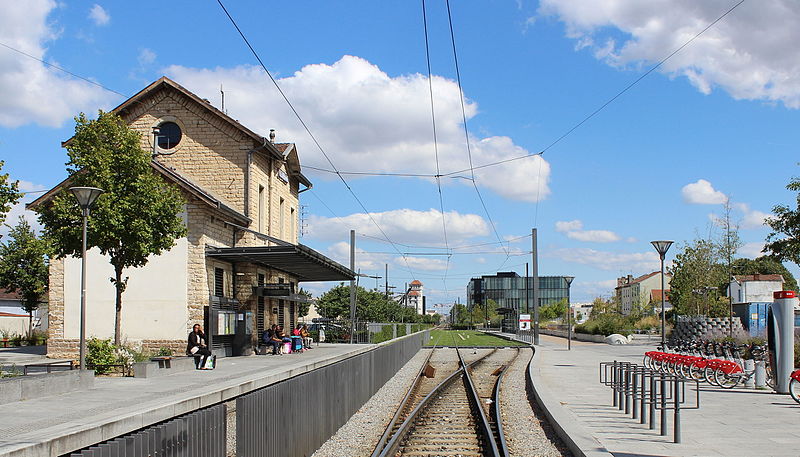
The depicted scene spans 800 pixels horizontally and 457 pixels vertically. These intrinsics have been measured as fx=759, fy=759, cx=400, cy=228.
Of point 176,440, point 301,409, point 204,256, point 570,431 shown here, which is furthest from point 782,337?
point 204,256

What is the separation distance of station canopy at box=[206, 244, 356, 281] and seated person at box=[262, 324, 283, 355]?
9.13 feet

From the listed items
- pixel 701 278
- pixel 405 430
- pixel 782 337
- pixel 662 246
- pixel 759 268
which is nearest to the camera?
pixel 405 430

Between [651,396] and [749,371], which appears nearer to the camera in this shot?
[651,396]

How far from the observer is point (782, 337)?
15.6 meters

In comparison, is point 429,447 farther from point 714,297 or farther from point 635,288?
point 635,288

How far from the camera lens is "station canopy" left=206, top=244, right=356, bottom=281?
25719 millimetres

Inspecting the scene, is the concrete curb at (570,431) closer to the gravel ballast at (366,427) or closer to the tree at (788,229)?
the gravel ballast at (366,427)

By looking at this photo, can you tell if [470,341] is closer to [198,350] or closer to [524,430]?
[198,350]

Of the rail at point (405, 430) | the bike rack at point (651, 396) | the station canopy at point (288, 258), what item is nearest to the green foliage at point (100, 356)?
the rail at point (405, 430)

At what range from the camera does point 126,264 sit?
19.9 meters

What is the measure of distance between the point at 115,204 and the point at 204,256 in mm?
7099

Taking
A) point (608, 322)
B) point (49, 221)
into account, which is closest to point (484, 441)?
point (49, 221)

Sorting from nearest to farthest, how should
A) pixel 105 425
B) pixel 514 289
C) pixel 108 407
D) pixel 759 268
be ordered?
pixel 105 425
pixel 108 407
pixel 759 268
pixel 514 289

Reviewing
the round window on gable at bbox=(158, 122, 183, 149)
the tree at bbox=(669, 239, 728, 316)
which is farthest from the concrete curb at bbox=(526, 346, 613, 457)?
the tree at bbox=(669, 239, 728, 316)
